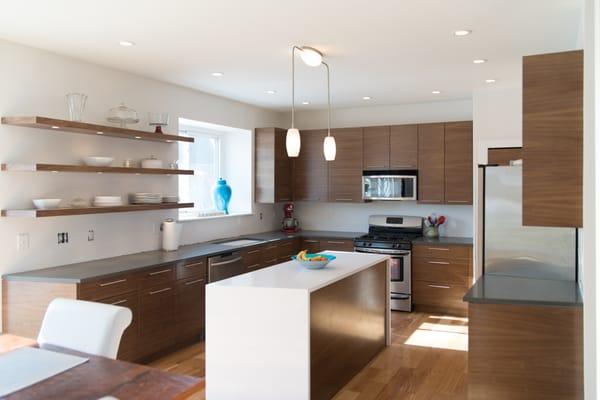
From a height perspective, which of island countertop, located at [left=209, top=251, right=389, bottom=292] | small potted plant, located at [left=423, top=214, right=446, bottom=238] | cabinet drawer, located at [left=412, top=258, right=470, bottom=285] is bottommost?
cabinet drawer, located at [left=412, top=258, right=470, bottom=285]

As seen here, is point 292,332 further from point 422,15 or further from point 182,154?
point 182,154

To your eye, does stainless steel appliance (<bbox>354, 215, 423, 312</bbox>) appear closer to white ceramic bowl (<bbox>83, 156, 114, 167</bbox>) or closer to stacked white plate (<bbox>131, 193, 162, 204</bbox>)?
stacked white plate (<bbox>131, 193, 162, 204</bbox>)

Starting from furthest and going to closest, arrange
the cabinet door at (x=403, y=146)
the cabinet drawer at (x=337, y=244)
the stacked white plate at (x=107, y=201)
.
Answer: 1. the cabinet drawer at (x=337, y=244)
2. the cabinet door at (x=403, y=146)
3. the stacked white plate at (x=107, y=201)

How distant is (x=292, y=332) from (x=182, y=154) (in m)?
3.33

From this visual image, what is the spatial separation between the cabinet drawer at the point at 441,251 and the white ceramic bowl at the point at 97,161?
11.9ft


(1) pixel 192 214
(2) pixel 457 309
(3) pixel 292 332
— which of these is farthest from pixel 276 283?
(2) pixel 457 309

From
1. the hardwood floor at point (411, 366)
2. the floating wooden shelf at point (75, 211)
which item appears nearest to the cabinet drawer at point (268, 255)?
the hardwood floor at point (411, 366)

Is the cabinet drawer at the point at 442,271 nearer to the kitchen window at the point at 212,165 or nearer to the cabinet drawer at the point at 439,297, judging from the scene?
the cabinet drawer at the point at 439,297

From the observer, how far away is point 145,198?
15.4 feet

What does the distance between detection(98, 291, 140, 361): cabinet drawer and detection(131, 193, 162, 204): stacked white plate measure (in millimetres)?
980

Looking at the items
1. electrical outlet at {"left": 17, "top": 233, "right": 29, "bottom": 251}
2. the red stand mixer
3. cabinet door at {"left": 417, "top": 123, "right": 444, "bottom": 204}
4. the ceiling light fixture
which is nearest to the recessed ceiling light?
the ceiling light fixture

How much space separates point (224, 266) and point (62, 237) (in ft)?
5.13

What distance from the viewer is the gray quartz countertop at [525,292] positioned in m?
2.97

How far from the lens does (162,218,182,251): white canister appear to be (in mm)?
5043
